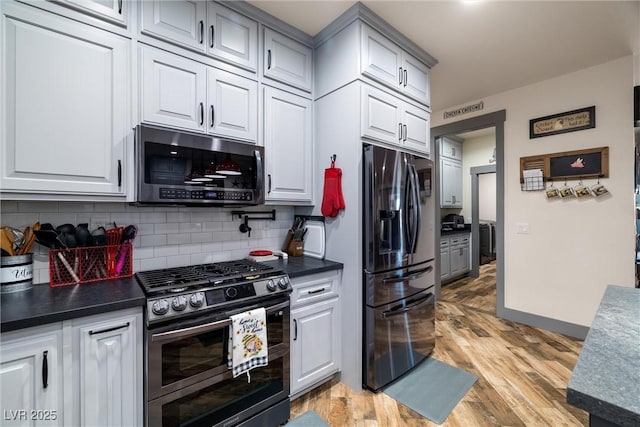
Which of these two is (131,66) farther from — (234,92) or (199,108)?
(234,92)

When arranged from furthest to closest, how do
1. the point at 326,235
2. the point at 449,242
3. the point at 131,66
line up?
the point at 449,242
the point at 326,235
the point at 131,66

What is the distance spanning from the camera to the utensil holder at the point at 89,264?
1.56 m

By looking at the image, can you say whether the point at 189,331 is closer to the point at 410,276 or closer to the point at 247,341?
the point at 247,341

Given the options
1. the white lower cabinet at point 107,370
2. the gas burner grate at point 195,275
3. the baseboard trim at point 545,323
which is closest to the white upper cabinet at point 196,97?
the gas burner grate at point 195,275

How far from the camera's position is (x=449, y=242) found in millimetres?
4961

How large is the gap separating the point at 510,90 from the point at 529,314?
259cm

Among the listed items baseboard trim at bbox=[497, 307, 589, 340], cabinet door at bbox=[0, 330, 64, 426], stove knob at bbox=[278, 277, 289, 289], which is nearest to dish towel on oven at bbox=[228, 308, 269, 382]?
stove knob at bbox=[278, 277, 289, 289]

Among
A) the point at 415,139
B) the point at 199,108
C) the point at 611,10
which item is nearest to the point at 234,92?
the point at 199,108

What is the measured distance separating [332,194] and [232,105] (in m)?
0.93

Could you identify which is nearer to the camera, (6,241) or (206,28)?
(6,241)

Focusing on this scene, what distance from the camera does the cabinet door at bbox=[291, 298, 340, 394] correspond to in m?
1.93

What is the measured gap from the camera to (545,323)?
3145mm

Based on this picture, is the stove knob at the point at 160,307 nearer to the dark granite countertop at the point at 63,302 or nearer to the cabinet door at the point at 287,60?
the dark granite countertop at the point at 63,302

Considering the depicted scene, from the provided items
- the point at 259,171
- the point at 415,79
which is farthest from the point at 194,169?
the point at 415,79
